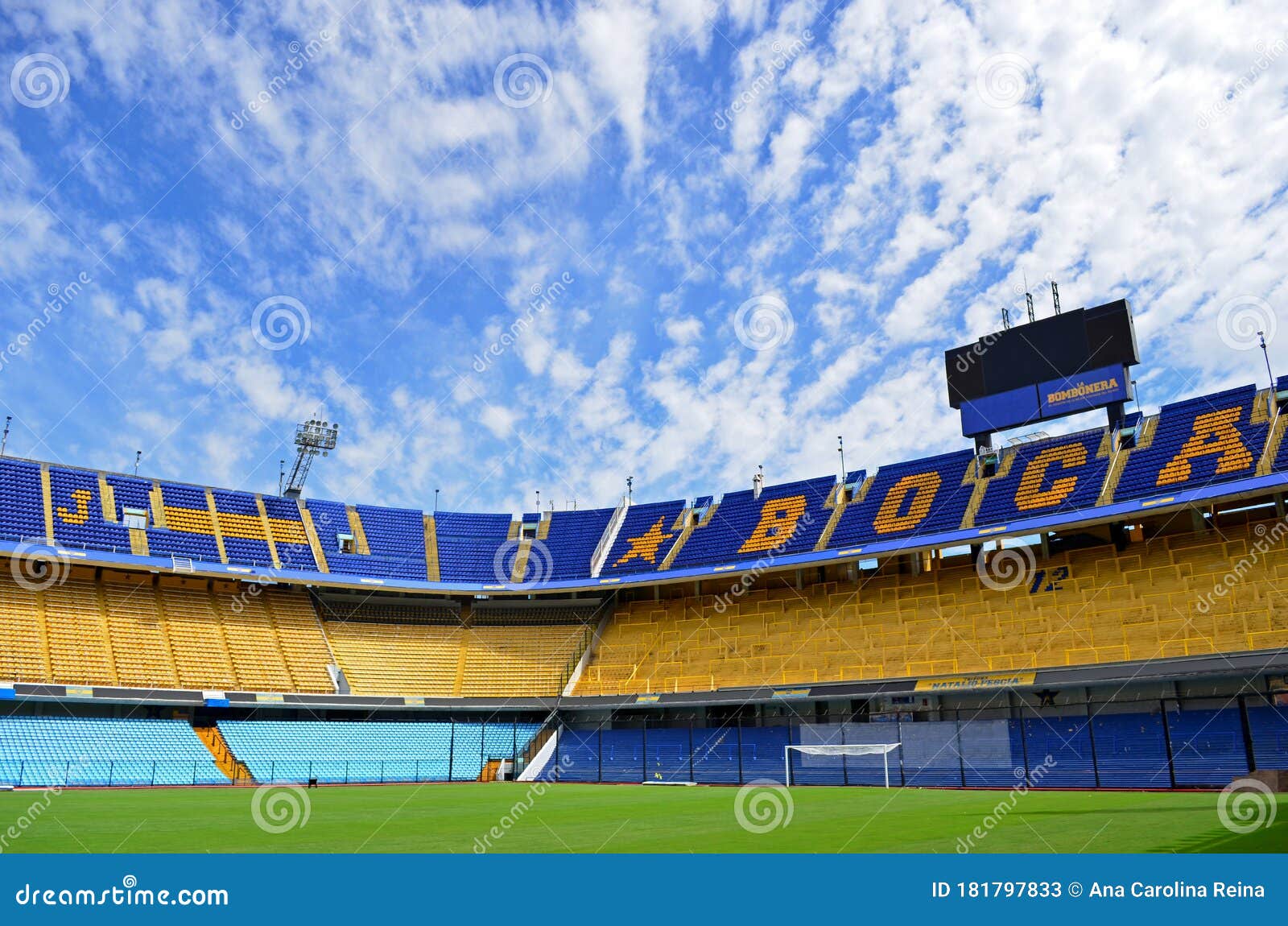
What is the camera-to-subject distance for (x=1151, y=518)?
121 feet

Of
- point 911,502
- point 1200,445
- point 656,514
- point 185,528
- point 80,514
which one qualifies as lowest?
point 1200,445

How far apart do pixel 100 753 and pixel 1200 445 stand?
1769 inches

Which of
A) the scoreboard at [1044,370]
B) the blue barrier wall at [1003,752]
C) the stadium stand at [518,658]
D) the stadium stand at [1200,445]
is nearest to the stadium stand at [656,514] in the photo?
the stadium stand at [1200,445]

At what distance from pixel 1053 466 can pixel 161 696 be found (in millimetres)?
39761

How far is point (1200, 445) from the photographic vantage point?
1419 inches

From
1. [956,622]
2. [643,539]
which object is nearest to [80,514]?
[643,539]

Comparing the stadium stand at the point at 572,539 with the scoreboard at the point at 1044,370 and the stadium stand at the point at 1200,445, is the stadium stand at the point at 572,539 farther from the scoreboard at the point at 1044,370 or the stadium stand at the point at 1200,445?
the stadium stand at the point at 1200,445

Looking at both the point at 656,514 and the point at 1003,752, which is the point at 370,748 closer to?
the point at 656,514

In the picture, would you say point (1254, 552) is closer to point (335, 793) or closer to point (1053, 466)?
point (1053, 466)

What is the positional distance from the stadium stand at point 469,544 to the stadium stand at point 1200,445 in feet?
105

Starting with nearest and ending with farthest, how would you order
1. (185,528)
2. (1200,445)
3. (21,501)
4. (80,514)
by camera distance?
(1200,445)
(21,501)
(80,514)
(185,528)

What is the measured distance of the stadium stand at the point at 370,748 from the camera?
37.3 metres

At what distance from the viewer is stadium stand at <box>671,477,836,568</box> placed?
148ft
